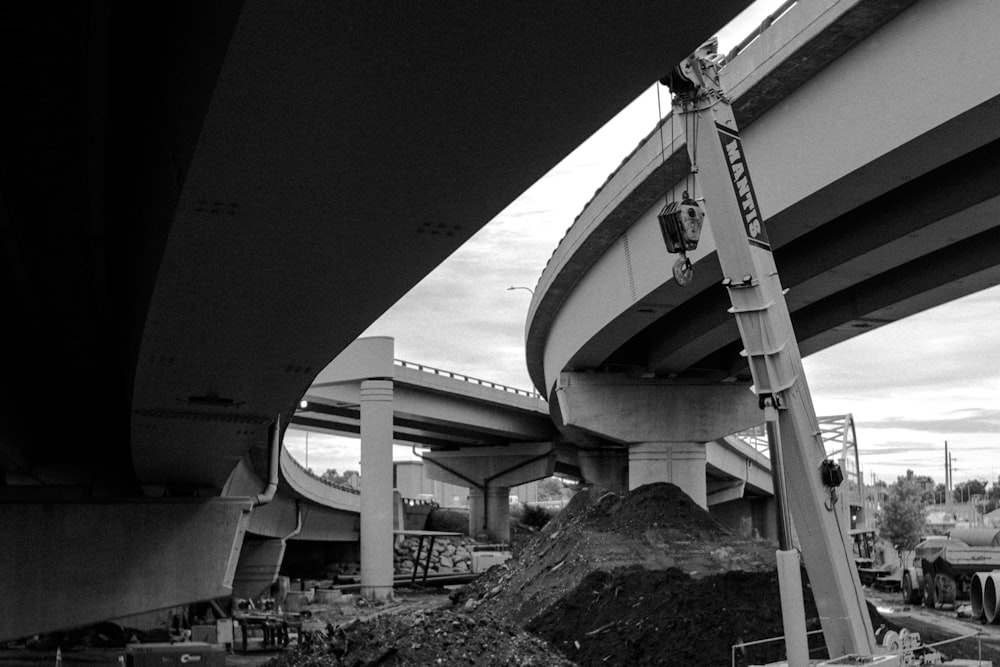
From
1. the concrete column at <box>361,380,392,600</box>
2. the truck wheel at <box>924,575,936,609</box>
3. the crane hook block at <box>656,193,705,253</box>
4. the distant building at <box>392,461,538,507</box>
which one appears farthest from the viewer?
the distant building at <box>392,461,538,507</box>

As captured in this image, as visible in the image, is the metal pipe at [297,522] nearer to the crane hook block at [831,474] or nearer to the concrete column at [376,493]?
the concrete column at [376,493]

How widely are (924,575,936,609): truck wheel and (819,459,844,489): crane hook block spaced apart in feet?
86.9

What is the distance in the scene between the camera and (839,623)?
517 inches

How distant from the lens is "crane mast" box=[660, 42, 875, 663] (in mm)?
13242

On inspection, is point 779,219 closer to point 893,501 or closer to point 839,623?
point 839,623

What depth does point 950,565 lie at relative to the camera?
35250 mm

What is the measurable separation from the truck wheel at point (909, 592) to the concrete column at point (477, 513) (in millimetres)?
41208

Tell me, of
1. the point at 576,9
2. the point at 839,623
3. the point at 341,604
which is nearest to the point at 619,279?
the point at 839,623

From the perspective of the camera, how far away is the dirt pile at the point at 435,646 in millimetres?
15961

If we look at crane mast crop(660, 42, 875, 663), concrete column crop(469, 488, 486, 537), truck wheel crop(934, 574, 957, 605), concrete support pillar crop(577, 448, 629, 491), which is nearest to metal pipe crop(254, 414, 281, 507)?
crane mast crop(660, 42, 875, 663)

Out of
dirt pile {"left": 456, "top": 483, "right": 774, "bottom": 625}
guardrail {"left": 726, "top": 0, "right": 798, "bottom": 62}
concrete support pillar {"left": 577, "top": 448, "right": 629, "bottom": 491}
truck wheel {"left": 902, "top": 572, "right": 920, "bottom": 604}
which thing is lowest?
truck wheel {"left": 902, "top": 572, "right": 920, "bottom": 604}

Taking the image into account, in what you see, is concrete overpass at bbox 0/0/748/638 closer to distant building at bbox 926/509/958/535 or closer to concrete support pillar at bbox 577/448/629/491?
concrete support pillar at bbox 577/448/629/491

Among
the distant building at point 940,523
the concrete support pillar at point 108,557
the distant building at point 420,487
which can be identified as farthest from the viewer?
the distant building at point 420,487

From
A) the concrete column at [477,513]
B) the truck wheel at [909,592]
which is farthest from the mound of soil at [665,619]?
the concrete column at [477,513]
